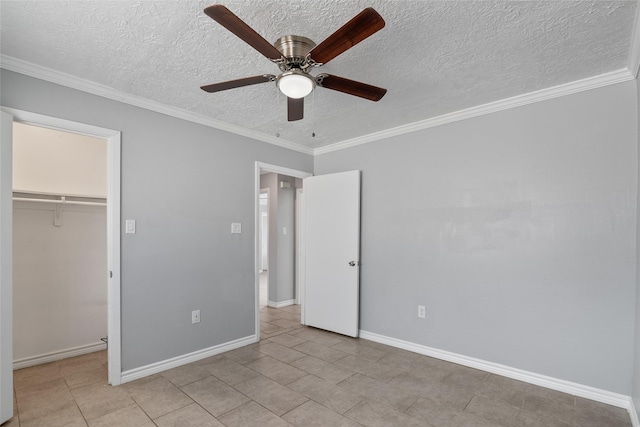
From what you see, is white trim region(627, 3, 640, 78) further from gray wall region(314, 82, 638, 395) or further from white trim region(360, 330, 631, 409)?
white trim region(360, 330, 631, 409)

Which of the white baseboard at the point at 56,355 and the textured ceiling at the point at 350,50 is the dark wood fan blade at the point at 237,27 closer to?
the textured ceiling at the point at 350,50

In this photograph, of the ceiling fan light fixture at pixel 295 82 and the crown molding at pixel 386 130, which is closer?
the ceiling fan light fixture at pixel 295 82

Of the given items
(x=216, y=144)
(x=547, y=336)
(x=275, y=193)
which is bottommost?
(x=547, y=336)

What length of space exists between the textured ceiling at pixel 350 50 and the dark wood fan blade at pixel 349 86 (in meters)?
0.27

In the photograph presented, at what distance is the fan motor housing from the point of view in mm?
1793

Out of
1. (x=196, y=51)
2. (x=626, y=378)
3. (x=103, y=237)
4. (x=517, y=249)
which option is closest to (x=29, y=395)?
(x=103, y=237)

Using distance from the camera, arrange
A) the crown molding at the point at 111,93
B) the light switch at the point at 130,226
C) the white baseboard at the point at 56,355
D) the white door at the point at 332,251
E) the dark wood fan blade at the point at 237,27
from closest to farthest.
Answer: the dark wood fan blade at the point at 237,27 < the crown molding at the point at 111,93 < the light switch at the point at 130,226 < the white baseboard at the point at 56,355 < the white door at the point at 332,251

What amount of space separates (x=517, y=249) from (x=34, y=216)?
14.3 feet

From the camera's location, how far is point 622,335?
229cm

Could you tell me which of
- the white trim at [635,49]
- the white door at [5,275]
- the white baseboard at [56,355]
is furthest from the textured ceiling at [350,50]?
the white baseboard at [56,355]

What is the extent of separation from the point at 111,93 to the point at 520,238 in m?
3.63

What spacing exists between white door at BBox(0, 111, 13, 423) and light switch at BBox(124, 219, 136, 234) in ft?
2.36

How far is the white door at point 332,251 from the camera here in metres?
3.78

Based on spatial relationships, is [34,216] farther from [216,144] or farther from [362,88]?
[362,88]
